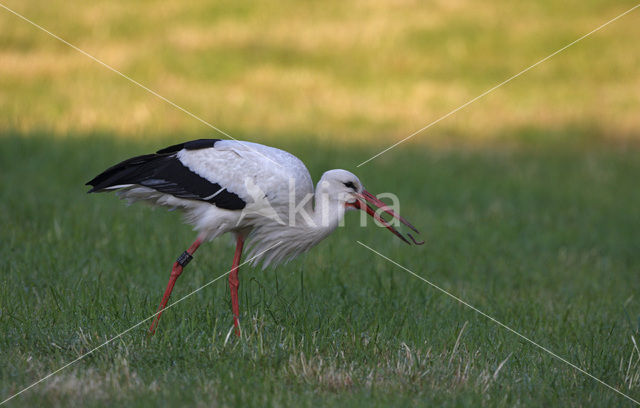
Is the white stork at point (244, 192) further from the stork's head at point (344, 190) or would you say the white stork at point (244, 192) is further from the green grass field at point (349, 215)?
the green grass field at point (349, 215)

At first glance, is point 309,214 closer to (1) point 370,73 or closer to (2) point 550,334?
(2) point 550,334

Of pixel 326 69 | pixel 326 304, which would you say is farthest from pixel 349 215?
pixel 326 69

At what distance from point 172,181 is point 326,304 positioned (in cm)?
136

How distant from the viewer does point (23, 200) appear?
880 centimetres

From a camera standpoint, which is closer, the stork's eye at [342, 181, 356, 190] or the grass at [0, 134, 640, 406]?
the grass at [0, 134, 640, 406]

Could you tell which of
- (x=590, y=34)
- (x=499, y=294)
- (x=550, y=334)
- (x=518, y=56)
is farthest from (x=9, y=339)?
(x=590, y=34)

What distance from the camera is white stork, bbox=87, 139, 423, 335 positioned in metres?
5.51

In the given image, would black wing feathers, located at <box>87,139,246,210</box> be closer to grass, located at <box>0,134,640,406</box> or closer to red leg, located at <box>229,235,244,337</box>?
red leg, located at <box>229,235,244,337</box>

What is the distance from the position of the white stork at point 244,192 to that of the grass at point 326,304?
1.56 ft

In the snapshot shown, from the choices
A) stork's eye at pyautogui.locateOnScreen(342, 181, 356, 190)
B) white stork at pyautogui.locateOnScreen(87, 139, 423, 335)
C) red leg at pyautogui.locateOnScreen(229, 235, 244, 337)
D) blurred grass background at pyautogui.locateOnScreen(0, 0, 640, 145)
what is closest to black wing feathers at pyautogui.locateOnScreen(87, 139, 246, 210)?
white stork at pyautogui.locateOnScreen(87, 139, 423, 335)

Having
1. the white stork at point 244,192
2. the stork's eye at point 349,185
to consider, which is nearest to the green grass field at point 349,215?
the white stork at point 244,192

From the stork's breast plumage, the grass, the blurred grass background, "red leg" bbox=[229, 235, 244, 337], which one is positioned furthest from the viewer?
the blurred grass background

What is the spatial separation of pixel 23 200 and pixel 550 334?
554 centimetres

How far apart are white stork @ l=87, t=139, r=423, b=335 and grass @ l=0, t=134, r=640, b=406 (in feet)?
1.56
